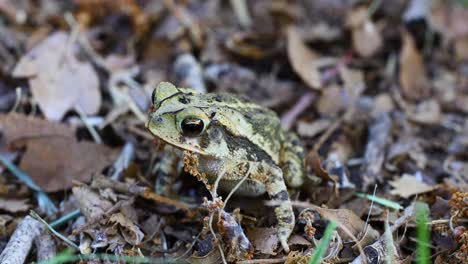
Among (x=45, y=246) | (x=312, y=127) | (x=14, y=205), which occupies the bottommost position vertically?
(x=45, y=246)

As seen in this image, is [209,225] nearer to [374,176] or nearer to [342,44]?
[374,176]

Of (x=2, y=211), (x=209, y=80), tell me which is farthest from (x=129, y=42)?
(x=2, y=211)

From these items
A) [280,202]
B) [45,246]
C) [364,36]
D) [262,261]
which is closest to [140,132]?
[45,246]

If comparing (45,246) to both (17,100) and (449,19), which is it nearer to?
(17,100)

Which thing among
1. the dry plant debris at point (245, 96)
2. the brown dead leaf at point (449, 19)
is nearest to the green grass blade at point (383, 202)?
the dry plant debris at point (245, 96)

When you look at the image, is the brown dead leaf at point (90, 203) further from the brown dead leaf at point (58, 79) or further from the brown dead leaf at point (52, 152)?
the brown dead leaf at point (58, 79)
